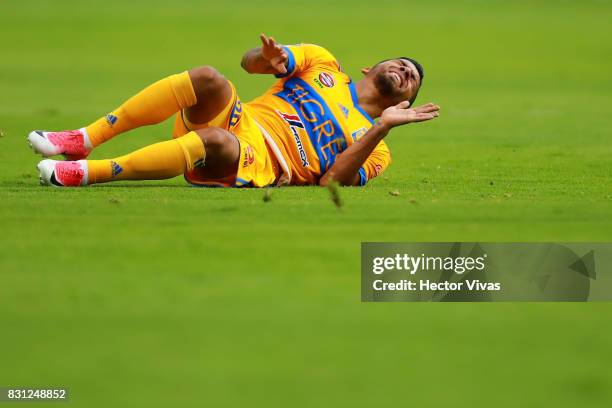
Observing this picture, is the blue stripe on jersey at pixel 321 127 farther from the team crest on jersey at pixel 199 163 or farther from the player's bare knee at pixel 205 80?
the team crest on jersey at pixel 199 163

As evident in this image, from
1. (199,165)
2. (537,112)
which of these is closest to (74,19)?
(537,112)

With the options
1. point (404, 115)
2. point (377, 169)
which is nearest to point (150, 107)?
point (404, 115)

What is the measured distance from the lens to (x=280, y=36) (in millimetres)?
25328

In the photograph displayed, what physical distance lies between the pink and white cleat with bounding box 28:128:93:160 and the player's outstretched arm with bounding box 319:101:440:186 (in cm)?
130

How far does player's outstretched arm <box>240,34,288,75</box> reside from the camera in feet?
21.1

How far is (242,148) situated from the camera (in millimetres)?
6230

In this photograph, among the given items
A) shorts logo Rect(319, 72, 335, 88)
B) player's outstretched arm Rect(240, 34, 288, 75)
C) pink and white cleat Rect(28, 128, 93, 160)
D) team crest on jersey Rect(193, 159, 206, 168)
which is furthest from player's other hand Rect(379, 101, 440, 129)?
pink and white cleat Rect(28, 128, 93, 160)

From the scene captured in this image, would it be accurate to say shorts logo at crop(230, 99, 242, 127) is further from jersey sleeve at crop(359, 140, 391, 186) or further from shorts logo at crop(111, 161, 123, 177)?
jersey sleeve at crop(359, 140, 391, 186)

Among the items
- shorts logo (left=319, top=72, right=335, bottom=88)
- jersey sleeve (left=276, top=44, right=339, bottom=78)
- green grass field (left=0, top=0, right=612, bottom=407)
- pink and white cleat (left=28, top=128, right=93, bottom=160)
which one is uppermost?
jersey sleeve (left=276, top=44, right=339, bottom=78)

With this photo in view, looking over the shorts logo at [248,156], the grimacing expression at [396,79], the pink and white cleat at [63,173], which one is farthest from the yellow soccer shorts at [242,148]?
the grimacing expression at [396,79]

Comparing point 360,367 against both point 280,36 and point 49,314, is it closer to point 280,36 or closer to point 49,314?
point 49,314

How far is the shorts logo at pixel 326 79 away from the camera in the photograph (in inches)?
269

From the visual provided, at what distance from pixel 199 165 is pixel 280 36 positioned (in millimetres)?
19489

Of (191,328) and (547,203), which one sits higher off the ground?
(547,203)
